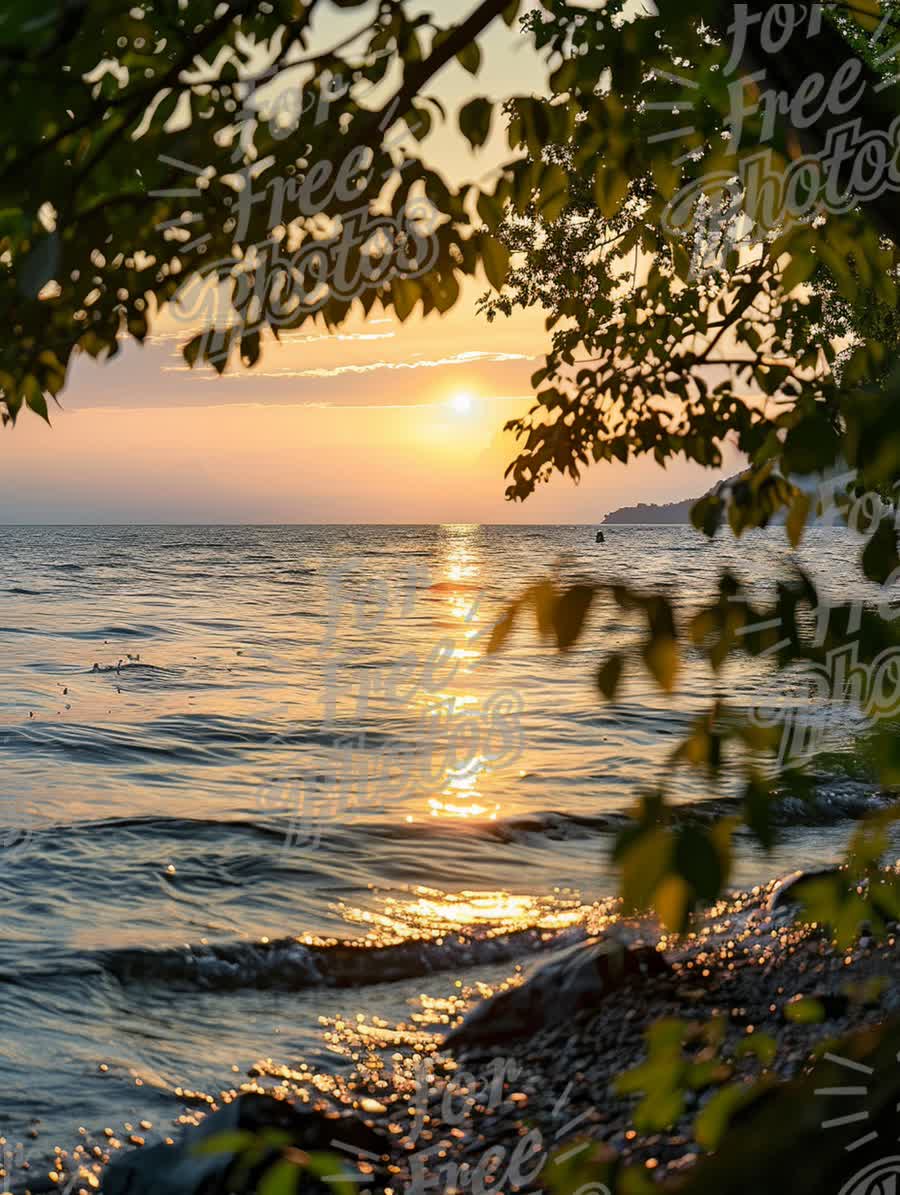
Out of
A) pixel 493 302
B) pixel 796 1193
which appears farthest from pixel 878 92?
pixel 493 302

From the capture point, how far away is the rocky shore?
243 inches

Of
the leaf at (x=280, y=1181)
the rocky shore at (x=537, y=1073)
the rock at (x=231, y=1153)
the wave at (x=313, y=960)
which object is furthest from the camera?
the wave at (x=313, y=960)

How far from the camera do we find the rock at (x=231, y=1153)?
5.66m

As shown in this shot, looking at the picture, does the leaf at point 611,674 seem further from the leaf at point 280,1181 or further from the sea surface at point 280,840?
the leaf at point 280,1181

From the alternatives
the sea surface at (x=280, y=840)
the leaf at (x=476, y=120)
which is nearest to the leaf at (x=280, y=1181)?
the sea surface at (x=280, y=840)

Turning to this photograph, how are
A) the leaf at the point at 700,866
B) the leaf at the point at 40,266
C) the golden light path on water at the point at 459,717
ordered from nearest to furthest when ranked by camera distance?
the leaf at the point at 700,866
the leaf at the point at 40,266
the golden light path on water at the point at 459,717

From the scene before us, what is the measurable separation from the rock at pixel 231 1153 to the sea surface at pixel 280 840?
1.11 m

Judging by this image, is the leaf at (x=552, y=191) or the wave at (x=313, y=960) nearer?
the leaf at (x=552, y=191)

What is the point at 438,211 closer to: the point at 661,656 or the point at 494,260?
the point at 494,260

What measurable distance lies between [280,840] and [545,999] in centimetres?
609

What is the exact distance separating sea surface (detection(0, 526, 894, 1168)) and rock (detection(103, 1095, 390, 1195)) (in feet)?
3.63

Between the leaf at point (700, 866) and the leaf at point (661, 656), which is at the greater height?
the leaf at point (661, 656)

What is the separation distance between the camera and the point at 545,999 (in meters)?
8.16

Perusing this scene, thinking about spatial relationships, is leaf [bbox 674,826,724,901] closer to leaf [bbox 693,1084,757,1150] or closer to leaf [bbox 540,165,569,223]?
leaf [bbox 693,1084,757,1150]
